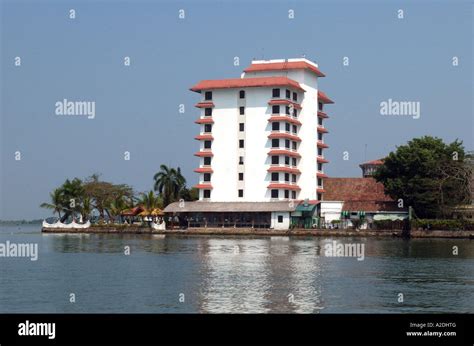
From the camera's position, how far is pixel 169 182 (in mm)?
101250

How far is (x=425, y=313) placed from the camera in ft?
84.6

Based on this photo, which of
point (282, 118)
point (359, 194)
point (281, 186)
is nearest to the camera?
point (281, 186)

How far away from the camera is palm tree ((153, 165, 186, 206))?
101 m

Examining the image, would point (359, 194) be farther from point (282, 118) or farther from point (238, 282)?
point (238, 282)

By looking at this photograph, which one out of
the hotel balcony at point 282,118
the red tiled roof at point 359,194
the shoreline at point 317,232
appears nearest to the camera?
the shoreline at point 317,232

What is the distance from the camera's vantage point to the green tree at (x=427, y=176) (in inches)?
3078

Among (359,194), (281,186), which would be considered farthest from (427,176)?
(281,186)

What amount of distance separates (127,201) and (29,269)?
2664 inches

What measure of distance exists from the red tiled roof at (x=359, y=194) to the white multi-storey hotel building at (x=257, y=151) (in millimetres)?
3092

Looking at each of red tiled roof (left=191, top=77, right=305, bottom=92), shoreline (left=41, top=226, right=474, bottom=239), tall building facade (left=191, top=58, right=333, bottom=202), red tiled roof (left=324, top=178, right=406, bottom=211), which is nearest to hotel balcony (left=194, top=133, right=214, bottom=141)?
tall building facade (left=191, top=58, right=333, bottom=202)

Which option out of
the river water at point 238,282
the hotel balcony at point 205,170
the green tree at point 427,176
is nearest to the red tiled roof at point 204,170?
the hotel balcony at point 205,170

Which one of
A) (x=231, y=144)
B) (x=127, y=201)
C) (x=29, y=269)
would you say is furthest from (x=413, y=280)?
(x=127, y=201)

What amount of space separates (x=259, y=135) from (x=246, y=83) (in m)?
6.08

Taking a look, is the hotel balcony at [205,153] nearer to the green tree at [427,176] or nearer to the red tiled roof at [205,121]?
the red tiled roof at [205,121]
